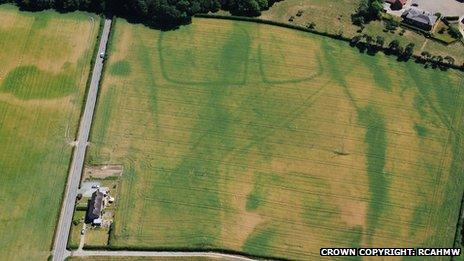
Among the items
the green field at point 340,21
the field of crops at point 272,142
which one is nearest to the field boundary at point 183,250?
the field of crops at point 272,142

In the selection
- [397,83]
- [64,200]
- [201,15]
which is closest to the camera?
[64,200]

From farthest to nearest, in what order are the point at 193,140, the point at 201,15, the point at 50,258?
the point at 201,15 → the point at 193,140 → the point at 50,258

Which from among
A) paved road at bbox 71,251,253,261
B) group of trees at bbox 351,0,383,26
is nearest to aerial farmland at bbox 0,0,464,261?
paved road at bbox 71,251,253,261

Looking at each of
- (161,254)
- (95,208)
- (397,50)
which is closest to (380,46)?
(397,50)

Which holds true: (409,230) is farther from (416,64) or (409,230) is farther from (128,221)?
(128,221)

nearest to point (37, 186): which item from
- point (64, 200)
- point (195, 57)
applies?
point (64, 200)

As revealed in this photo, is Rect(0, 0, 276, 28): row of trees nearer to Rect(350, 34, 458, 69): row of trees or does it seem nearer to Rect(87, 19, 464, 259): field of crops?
Rect(87, 19, 464, 259): field of crops

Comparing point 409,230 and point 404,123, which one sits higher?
point 404,123
